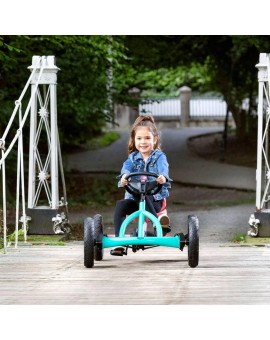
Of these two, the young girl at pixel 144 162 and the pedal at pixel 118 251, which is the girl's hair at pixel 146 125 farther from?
the pedal at pixel 118 251

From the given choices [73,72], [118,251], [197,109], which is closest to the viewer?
[118,251]

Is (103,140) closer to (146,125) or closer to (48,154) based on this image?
(48,154)

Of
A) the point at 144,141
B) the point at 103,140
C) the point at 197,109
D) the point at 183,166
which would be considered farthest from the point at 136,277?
the point at 197,109

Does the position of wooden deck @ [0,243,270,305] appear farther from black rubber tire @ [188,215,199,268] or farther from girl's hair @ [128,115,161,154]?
girl's hair @ [128,115,161,154]

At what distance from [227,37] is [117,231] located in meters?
15.4

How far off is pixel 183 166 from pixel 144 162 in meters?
16.0

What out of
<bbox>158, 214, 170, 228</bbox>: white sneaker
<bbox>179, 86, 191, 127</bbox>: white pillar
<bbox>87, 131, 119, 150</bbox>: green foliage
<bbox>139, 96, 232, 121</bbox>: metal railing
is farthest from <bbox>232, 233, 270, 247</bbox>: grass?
<bbox>139, 96, 232, 121</bbox>: metal railing

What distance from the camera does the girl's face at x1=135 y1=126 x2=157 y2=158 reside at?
7.83 metres

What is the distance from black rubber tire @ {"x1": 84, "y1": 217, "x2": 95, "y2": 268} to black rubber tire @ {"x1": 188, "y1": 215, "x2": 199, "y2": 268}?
64 cm

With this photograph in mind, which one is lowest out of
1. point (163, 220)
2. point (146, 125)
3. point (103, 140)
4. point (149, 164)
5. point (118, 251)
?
point (118, 251)

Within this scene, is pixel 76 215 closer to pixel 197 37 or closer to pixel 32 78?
pixel 32 78

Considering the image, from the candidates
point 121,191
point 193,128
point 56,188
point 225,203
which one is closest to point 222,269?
point 56,188

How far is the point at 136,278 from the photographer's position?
739 centimetres

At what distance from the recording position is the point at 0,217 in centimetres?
1126
